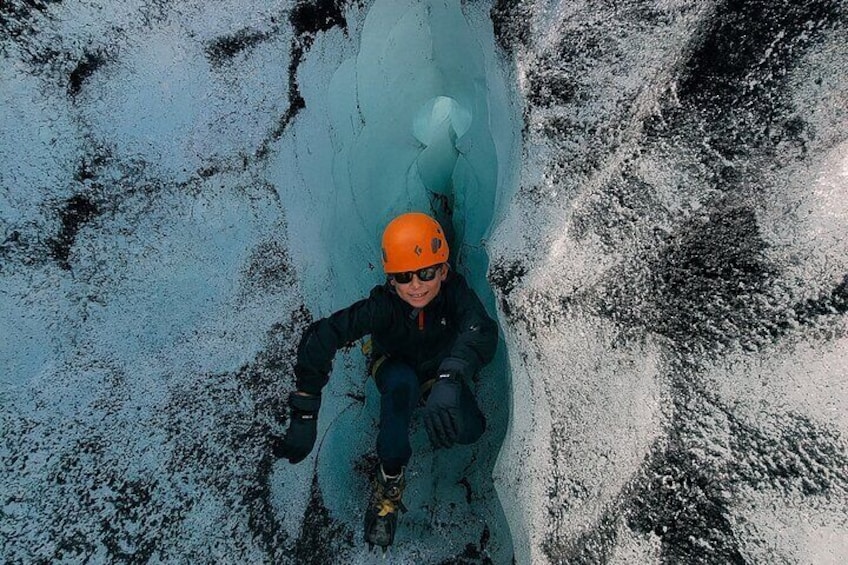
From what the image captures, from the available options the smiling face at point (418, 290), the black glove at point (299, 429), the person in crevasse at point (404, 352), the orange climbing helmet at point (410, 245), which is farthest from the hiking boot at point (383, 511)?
the orange climbing helmet at point (410, 245)

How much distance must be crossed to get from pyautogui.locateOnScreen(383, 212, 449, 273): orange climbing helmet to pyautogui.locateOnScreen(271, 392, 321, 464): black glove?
25.2 inches

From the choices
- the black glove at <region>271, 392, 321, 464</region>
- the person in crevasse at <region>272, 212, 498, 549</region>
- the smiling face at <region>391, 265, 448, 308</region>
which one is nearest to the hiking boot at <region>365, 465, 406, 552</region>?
the person in crevasse at <region>272, 212, 498, 549</region>

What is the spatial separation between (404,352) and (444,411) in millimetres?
542

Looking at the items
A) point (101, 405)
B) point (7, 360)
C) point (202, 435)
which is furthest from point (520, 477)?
point (7, 360)

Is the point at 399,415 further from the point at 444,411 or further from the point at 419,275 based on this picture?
the point at 419,275

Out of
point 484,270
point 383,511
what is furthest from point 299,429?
point 484,270

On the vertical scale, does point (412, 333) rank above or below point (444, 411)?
above

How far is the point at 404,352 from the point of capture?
2812mm

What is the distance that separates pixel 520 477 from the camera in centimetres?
221

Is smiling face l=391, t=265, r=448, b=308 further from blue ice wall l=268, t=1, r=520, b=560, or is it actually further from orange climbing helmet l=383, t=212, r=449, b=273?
blue ice wall l=268, t=1, r=520, b=560

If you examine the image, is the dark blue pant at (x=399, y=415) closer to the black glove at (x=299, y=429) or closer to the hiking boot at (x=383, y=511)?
the hiking boot at (x=383, y=511)

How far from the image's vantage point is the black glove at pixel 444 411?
7.63 ft

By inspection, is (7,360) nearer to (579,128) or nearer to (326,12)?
(326,12)

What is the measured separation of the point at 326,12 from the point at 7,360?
6.19ft
